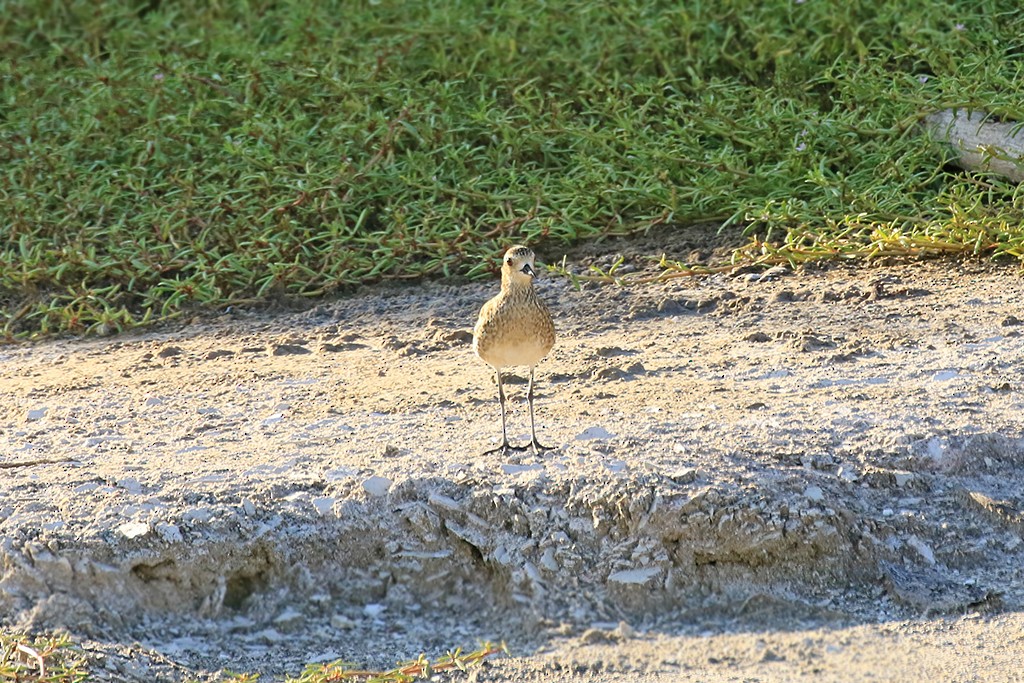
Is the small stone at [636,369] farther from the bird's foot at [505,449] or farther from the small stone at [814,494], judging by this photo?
the small stone at [814,494]

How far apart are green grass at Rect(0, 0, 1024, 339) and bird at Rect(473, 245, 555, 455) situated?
222cm

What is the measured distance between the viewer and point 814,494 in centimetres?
461

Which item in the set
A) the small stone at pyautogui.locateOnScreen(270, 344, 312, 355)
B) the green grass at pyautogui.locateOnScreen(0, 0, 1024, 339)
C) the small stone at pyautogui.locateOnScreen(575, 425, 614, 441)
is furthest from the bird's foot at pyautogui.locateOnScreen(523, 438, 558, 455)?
the green grass at pyautogui.locateOnScreen(0, 0, 1024, 339)

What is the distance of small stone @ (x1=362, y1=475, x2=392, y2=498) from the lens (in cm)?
471

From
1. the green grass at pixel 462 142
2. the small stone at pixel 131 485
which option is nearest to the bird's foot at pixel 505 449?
the small stone at pixel 131 485

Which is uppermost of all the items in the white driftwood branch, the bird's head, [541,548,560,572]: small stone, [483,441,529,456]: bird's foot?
the bird's head

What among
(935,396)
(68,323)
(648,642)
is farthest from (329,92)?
(648,642)

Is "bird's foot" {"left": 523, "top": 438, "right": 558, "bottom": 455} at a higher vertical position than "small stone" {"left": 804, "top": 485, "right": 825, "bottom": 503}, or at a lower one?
higher

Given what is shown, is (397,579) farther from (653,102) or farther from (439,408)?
(653,102)

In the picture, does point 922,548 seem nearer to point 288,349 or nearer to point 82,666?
point 82,666

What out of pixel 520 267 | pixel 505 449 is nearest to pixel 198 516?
pixel 505 449

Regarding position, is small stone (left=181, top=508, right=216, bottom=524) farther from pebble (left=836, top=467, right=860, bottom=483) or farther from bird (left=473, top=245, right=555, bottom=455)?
pebble (left=836, top=467, right=860, bottom=483)

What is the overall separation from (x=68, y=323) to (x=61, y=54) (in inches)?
133

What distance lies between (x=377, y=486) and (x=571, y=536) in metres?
0.62
